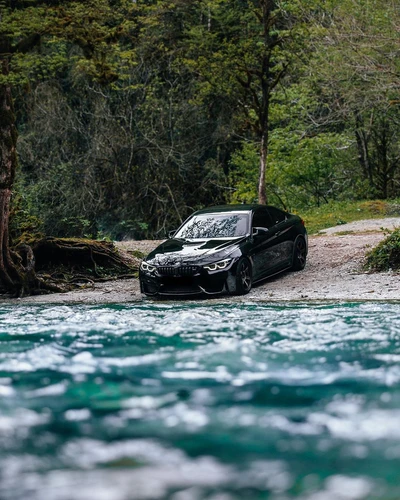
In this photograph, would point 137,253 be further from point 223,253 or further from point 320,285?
point 223,253

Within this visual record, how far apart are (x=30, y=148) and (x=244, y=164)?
8.38 metres

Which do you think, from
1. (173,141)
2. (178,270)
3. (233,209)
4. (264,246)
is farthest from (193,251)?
(173,141)

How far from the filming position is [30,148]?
32625 millimetres

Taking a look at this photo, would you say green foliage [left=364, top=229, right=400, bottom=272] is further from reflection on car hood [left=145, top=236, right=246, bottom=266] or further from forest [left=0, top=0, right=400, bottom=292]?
forest [left=0, top=0, right=400, bottom=292]

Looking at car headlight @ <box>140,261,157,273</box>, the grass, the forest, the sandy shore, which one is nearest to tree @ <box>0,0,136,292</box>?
the sandy shore

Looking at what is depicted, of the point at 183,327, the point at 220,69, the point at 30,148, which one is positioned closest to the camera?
the point at 183,327

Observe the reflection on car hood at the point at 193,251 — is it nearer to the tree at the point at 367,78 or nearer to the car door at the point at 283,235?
the car door at the point at 283,235

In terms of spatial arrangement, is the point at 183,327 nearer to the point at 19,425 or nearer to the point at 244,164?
the point at 19,425

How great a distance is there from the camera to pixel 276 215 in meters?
17.0

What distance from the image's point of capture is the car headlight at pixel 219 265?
1453 cm

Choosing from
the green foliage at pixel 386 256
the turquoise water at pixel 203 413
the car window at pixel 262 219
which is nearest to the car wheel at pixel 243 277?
the car window at pixel 262 219

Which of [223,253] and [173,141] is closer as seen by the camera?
[223,253]

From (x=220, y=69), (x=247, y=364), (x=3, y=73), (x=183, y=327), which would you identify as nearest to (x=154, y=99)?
(x=220, y=69)

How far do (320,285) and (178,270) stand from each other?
2832 millimetres
